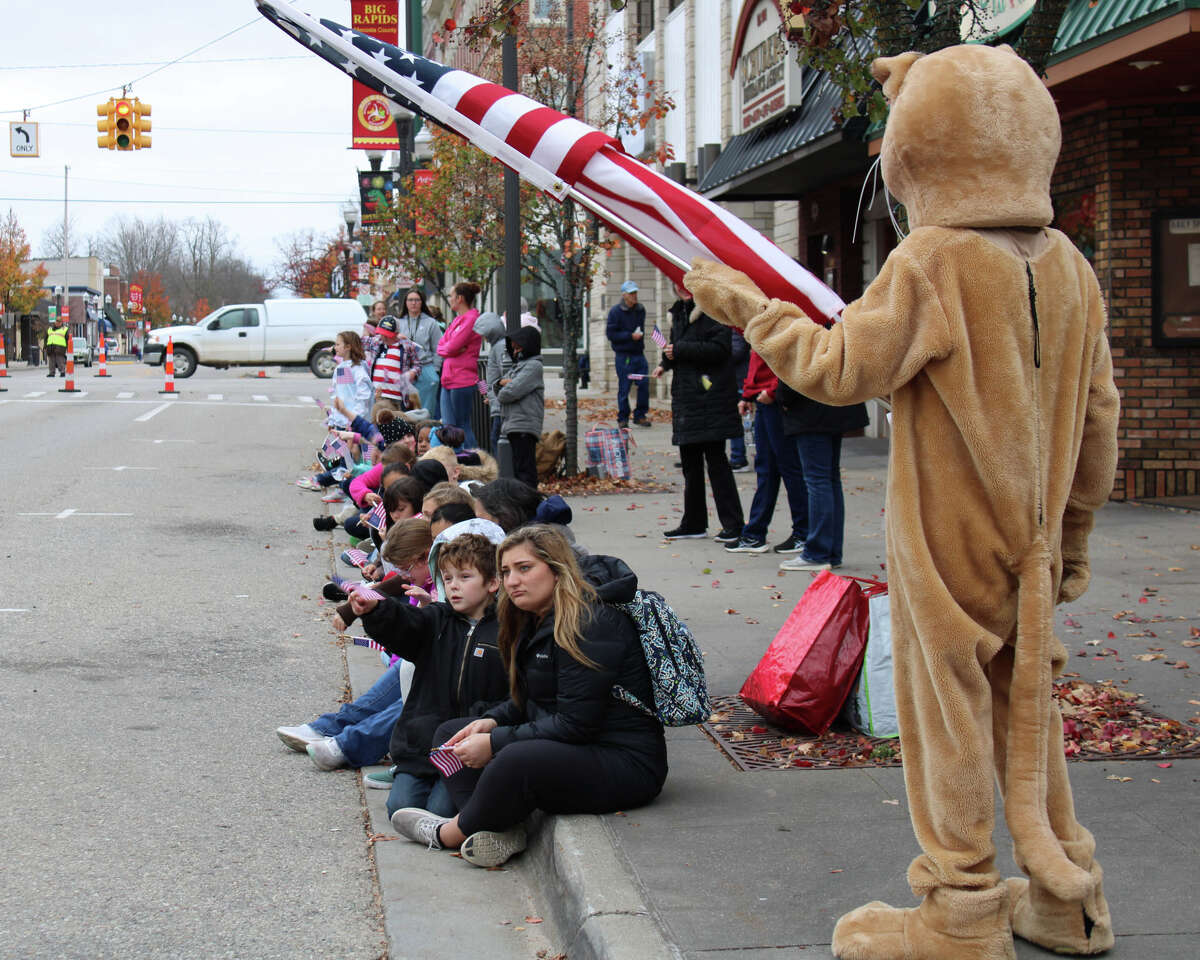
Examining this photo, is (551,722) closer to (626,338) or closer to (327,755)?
(327,755)

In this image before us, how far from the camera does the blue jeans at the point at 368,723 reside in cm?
584

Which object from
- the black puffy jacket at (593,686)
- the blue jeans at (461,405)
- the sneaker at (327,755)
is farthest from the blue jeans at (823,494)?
the blue jeans at (461,405)

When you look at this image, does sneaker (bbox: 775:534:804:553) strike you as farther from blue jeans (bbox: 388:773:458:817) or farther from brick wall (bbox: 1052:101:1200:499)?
blue jeans (bbox: 388:773:458:817)

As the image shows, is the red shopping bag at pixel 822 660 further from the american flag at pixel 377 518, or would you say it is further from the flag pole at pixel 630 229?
the american flag at pixel 377 518

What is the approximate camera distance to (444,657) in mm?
5340

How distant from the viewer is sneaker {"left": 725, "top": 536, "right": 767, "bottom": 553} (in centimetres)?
1070

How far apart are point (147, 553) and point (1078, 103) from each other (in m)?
8.41

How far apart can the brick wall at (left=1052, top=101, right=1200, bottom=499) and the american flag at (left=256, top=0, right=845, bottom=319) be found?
8.25m

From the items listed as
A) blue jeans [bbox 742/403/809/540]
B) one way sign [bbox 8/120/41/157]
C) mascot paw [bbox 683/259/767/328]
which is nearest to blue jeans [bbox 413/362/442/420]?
blue jeans [bbox 742/403/809/540]

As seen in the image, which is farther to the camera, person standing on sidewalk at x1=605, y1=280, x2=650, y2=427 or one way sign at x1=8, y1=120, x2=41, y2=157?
one way sign at x1=8, y1=120, x2=41, y2=157

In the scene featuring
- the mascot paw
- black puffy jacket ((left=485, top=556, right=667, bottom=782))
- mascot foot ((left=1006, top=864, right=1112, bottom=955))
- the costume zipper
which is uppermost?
the mascot paw

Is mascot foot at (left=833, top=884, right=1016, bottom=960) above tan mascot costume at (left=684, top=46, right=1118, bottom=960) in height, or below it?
below

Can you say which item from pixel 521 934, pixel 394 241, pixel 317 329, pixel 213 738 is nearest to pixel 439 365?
pixel 394 241

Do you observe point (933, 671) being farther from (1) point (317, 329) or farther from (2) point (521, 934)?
(1) point (317, 329)
